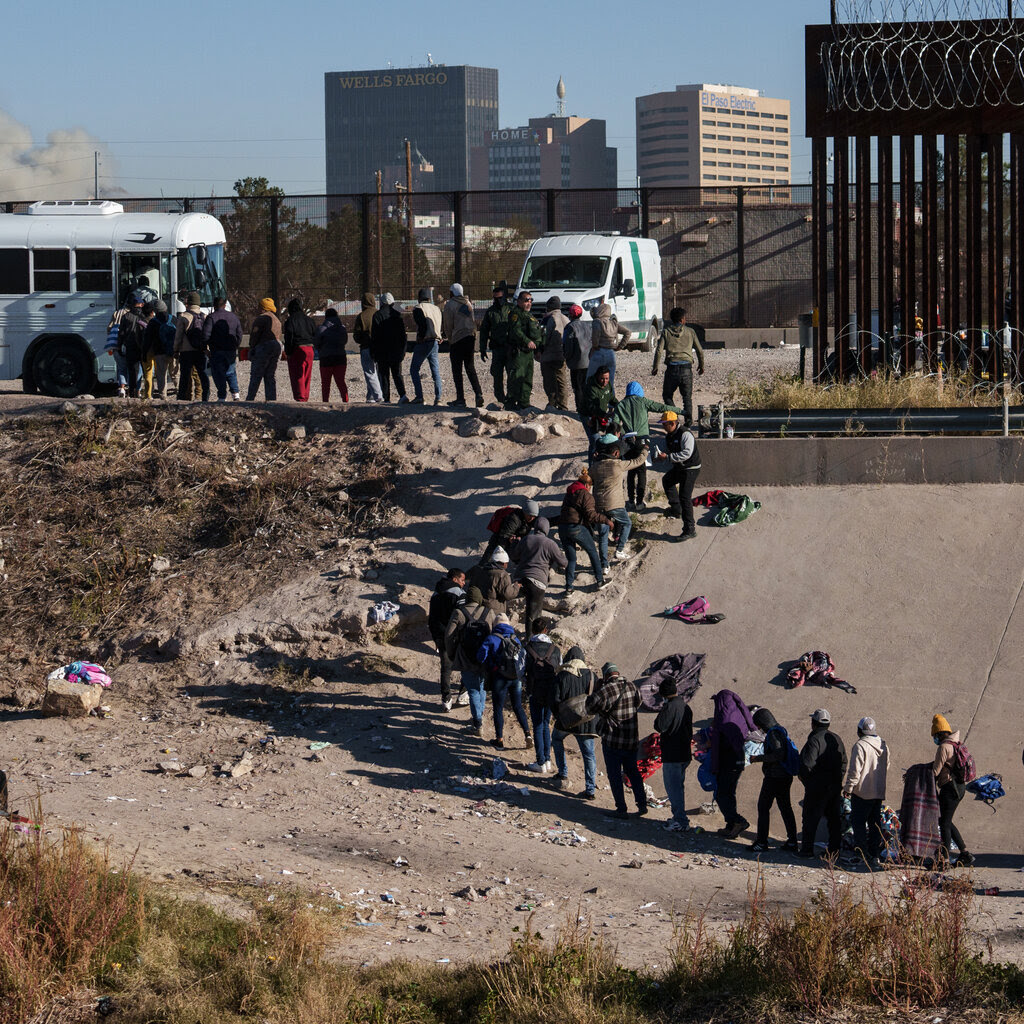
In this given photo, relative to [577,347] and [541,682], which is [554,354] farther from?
[541,682]

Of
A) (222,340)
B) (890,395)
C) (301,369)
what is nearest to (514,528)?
(890,395)

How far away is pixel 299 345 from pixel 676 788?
33.6ft

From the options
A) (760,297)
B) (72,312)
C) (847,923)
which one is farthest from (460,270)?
(847,923)

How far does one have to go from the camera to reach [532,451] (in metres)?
17.0

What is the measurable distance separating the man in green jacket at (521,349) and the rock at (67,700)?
6.91 m

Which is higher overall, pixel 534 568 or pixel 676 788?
pixel 534 568

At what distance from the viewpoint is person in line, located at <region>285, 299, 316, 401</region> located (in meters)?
18.9

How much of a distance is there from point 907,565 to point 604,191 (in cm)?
2236

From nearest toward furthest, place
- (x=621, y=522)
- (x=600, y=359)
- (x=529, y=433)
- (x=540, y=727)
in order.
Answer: (x=540, y=727) < (x=621, y=522) < (x=600, y=359) < (x=529, y=433)

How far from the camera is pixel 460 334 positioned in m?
18.7

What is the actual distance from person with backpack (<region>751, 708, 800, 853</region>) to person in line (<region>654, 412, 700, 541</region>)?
4.34 meters

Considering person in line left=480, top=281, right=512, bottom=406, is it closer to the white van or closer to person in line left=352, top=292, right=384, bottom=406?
person in line left=352, top=292, right=384, bottom=406

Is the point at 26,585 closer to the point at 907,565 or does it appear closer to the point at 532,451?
the point at 532,451

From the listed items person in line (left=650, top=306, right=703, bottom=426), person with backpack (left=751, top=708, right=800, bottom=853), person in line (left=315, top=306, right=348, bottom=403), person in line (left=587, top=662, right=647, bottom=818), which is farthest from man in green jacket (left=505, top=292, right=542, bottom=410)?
person with backpack (left=751, top=708, right=800, bottom=853)
